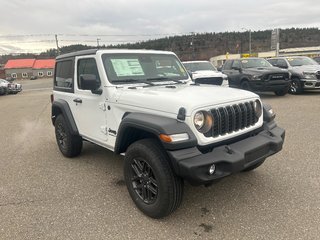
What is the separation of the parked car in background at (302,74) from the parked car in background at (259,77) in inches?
36.2

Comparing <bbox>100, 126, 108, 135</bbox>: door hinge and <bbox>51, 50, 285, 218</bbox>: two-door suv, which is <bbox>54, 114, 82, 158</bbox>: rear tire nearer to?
<bbox>51, 50, 285, 218</bbox>: two-door suv

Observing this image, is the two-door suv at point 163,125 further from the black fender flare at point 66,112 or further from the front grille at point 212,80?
the front grille at point 212,80

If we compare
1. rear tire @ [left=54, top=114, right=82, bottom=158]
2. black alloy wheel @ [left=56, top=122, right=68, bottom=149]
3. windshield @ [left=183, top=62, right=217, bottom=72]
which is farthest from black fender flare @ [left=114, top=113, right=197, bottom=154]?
windshield @ [left=183, top=62, right=217, bottom=72]

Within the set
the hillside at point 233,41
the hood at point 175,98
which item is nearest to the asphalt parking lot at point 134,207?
the hood at point 175,98

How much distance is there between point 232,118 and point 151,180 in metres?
1.14

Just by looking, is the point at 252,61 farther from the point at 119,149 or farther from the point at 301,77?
the point at 119,149

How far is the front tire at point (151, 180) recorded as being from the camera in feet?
9.98

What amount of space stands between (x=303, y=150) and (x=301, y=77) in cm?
843

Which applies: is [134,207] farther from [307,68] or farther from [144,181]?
[307,68]

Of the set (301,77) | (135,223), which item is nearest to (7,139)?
(135,223)

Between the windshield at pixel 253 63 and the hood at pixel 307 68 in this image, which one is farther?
the windshield at pixel 253 63

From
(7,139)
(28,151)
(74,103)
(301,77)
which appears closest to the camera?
(74,103)

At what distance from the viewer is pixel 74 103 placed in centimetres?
494

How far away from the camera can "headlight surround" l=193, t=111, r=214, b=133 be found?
305 centimetres
